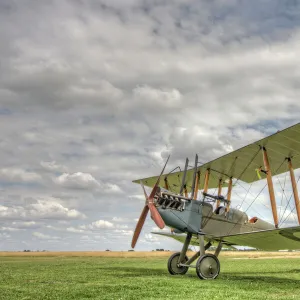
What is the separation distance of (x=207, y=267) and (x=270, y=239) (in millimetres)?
2715

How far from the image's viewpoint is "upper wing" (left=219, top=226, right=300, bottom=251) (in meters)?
13.7

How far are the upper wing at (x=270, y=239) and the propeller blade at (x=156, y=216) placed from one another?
2.97 m

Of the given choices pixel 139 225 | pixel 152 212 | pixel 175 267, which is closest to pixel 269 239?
pixel 175 267

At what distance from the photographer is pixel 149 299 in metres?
8.54

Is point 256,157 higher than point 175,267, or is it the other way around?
point 256,157

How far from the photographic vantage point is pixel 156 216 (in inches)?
581

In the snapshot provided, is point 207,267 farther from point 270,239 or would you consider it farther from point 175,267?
point 175,267

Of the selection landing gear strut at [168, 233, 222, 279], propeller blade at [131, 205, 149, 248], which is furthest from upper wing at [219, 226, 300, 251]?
propeller blade at [131, 205, 149, 248]

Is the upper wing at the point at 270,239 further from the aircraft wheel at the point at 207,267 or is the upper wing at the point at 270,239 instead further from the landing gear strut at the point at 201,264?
the aircraft wheel at the point at 207,267

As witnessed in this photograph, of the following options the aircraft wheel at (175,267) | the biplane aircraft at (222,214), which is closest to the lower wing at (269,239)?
the biplane aircraft at (222,214)

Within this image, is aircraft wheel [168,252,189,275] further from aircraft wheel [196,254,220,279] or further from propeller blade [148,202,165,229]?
propeller blade [148,202,165,229]

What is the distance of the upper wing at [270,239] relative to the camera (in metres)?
13.7

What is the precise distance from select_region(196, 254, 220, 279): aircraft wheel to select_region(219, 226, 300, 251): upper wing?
1314 millimetres

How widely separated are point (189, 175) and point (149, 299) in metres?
13.3
